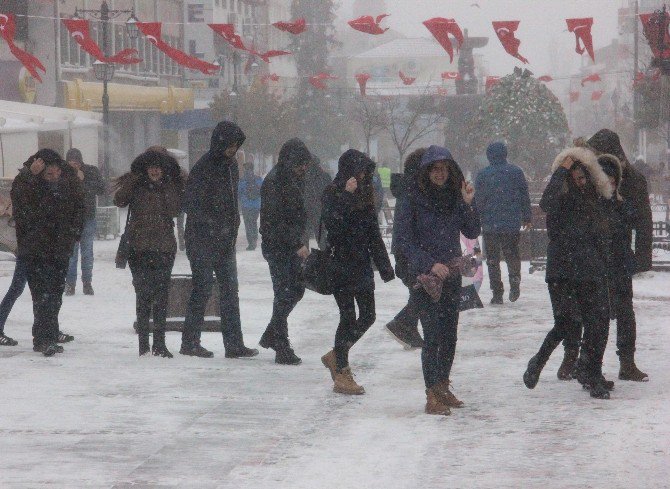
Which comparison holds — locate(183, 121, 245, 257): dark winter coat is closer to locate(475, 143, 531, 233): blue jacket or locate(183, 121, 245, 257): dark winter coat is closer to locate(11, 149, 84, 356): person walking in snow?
locate(11, 149, 84, 356): person walking in snow

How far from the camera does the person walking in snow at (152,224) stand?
33.3 ft

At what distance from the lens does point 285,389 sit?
888 centimetres

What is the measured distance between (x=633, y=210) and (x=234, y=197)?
3111 millimetres

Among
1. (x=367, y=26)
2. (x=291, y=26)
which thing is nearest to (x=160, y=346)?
(x=291, y=26)

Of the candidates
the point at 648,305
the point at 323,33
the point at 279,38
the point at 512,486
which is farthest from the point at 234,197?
the point at 279,38

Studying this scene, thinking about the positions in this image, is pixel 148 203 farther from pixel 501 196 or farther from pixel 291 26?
pixel 291 26

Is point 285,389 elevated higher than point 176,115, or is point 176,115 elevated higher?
point 176,115

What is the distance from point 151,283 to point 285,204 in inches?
50.0

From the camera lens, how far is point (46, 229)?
1034cm

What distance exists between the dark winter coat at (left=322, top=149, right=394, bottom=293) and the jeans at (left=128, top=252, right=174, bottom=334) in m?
2.09

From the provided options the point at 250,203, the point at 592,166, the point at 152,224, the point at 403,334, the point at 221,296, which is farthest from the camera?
the point at 250,203

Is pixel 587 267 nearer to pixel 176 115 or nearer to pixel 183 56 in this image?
pixel 183 56

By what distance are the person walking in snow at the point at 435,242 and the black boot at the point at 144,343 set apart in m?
3.15

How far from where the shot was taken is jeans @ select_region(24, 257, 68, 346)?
34.0 feet
